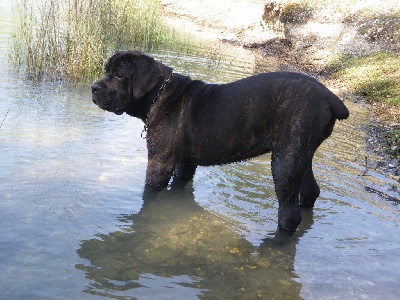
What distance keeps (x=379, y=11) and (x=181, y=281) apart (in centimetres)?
2019

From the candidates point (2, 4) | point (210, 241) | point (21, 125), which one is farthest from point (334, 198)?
point (2, 4)

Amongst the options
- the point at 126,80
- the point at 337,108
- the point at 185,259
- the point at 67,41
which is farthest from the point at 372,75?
the point at 185,259

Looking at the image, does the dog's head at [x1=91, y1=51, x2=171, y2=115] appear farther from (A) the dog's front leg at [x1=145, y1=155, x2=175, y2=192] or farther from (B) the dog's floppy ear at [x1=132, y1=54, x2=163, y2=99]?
(A) the dog's front leg at [x1=145, y1=155, x2=175, y2=192]

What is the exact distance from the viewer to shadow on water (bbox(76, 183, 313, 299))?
14.1 feet

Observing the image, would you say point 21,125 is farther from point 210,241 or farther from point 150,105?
point 210,241

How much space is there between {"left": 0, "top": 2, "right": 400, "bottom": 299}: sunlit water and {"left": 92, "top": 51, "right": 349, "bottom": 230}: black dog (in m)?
0.46

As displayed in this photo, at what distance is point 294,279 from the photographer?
15.4 ft

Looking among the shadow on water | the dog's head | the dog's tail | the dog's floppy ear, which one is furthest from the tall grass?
the dog's tail

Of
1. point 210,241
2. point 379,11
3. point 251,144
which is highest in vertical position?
point 379,11

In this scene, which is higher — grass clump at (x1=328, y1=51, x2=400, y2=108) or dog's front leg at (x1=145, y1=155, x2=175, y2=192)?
grass clump at (x1=328, y1=51, x2=400, y2=108)

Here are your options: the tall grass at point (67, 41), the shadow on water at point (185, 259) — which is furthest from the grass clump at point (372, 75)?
the shadow on water at point (185, 259)

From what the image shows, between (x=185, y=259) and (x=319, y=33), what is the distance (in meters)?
18.6

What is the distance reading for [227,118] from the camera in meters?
5.72

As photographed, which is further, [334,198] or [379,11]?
[379,11]
